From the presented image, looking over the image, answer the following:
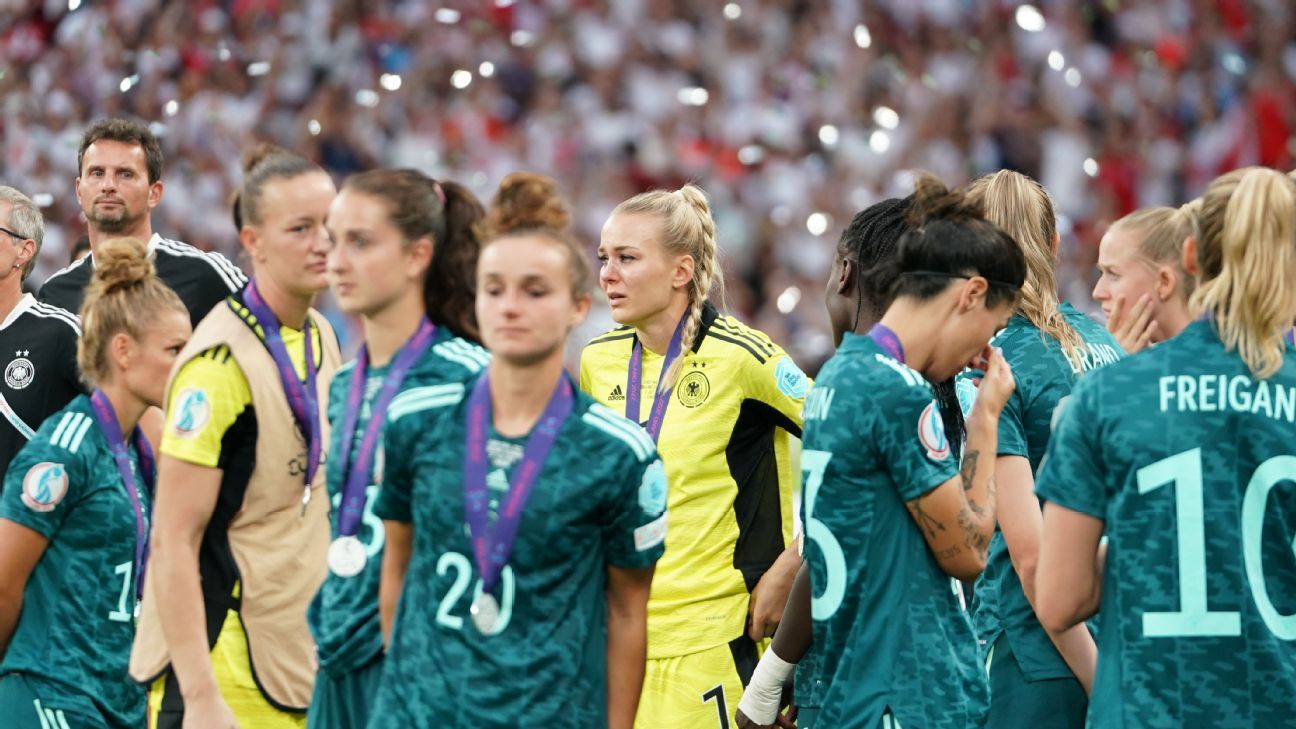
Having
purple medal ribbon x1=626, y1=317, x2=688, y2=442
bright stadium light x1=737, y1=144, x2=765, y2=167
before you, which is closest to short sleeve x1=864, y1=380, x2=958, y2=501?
purple medal ribbon x1=626, y1=317, x2=688, y2=442

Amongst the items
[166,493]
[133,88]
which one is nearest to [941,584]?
[166,493]

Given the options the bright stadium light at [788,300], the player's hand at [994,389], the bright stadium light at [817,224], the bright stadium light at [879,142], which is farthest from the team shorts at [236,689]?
the bright stadium light at [879,142]

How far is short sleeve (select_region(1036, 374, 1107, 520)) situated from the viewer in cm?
384

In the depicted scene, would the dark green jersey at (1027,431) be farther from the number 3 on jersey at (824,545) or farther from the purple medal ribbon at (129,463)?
the purple medal ribbon at (129,463)

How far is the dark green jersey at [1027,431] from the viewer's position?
4.96m

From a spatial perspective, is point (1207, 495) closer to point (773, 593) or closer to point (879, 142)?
point (773, 593)

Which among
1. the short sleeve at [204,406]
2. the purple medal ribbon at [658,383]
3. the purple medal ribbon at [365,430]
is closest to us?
the purple medal ribbon at [365,430]

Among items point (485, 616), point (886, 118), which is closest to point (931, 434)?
point (485, 616)

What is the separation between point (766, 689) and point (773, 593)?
3.19 feet

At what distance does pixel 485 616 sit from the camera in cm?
374

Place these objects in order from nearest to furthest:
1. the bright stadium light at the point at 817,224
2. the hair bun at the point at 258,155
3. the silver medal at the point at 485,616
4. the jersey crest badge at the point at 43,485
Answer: the silver medal at the point at 485,616 → the hair bun at the point at 258,155 → the jersey crest badge at the point at 43,485 → the bright stadium light at the point at 817,224

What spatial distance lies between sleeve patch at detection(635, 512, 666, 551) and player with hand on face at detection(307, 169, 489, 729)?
555 millimetres

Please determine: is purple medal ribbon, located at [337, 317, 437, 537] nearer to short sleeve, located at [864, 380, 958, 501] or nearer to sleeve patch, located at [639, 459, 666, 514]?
sleeve patch, located at [639, 459, 666, 514]

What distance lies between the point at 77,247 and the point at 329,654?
512cm
